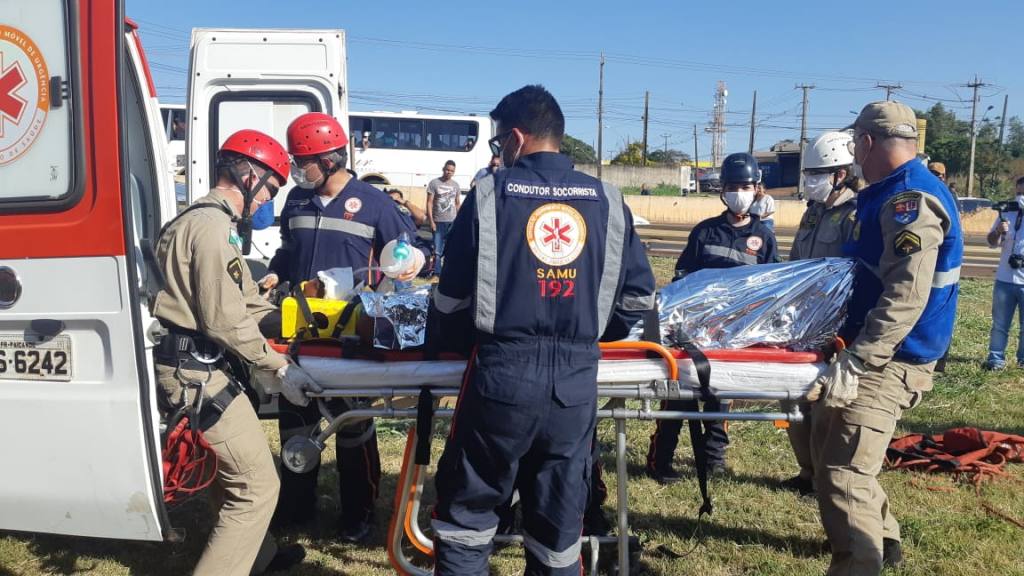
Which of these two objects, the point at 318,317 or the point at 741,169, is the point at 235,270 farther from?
the point at 741,169

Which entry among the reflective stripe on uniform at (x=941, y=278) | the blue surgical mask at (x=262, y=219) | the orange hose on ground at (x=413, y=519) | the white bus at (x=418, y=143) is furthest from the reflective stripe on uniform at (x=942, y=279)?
the white bus at (x=418, y=143)

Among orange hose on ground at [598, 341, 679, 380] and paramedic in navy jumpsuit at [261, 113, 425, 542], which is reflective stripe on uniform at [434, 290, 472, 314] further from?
paramedic in navy jumpsuit at [261, 113, 425, 542]

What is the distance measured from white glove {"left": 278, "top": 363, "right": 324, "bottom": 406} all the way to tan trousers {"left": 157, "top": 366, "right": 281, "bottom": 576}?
274mm

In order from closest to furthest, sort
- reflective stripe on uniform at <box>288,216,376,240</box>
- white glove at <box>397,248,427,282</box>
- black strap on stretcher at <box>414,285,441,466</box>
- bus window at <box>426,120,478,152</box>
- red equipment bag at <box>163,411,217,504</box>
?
black strap on stretcher at <box>414,285,441,466</box>, red equipment bag at <box>163,411,217,504</box>, white glove at <box>397,248,427,282</box>, reflective stripe on uniform at <box>288,216,376,240</box>, bus window at <box>426,120,478,152</box>

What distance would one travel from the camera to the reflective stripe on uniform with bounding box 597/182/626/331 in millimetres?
2596

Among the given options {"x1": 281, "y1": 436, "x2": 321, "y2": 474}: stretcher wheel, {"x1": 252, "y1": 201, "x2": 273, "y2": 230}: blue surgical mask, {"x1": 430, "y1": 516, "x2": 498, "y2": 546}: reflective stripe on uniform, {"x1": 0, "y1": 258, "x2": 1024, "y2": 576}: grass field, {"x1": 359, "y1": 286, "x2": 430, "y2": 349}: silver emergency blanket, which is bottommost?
{"x1": 0, "y1": 258, "x2": 1024, "y2": 576}: grass field

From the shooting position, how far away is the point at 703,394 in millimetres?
2885

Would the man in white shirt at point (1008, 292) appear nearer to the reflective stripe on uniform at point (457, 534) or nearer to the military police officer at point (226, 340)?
the reflective stripe on uniform at point (457, 534)

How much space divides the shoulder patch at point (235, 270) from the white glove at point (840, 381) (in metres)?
2.13

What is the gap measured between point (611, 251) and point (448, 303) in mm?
554

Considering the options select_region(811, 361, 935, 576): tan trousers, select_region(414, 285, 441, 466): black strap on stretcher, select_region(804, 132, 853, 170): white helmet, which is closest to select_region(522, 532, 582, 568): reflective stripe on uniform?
select_region(414, 285, 441, 466): black strap on stretcher

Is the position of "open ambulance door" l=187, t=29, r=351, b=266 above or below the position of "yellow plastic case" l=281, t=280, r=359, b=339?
above

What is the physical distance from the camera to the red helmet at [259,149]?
3.17 m

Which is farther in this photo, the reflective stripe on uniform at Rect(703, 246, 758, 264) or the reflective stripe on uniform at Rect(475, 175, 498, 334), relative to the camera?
the reflective stripe on uniform at Rect(703, 246, 758, 264)
